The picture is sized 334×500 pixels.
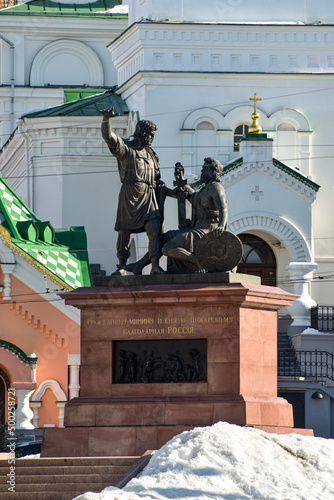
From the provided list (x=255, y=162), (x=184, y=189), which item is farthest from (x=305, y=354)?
(x=184, y=189)

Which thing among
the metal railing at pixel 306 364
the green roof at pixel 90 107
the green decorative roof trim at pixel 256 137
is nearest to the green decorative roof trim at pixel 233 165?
the green decorative roof trim at pixel 256 137

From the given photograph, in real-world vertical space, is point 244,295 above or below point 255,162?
below

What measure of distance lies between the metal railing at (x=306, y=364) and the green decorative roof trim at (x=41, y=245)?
5526mm

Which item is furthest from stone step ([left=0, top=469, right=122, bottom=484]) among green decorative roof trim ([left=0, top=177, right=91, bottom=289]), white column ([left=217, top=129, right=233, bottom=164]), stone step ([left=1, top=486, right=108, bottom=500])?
white column ([left=217, top=129, right=233, bottom=164])

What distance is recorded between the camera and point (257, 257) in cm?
4397

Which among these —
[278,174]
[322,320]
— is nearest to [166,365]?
[322,320]

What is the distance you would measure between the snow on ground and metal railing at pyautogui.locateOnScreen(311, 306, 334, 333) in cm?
2041

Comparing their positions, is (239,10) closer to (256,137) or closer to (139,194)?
(256,137)

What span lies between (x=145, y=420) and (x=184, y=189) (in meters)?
3.86

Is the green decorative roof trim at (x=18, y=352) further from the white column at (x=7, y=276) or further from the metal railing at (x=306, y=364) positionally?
the metal railing at (x=306, y=364)

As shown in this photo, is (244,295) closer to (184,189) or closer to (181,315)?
(181,315)

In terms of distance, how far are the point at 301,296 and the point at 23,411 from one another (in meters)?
10.4

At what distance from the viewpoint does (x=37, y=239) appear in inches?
1458

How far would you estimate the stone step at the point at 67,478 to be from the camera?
20.8 meters
